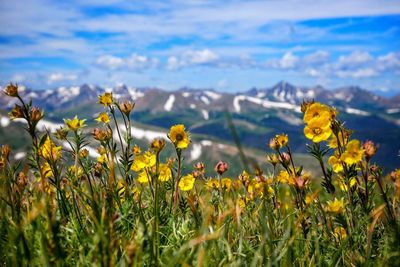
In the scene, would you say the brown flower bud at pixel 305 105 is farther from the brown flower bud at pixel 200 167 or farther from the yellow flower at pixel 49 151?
the yellow flower at pixel 49 151

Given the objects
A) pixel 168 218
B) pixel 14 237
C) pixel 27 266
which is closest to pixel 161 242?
pixel 168 218

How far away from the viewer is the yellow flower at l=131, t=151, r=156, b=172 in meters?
4.27

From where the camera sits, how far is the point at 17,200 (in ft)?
10.9

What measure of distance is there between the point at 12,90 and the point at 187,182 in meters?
2.10

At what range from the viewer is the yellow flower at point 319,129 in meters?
3.10

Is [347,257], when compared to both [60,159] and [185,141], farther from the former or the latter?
[60,159]

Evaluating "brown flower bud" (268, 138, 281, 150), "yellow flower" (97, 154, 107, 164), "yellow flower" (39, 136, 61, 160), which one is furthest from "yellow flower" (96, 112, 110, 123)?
"brown flower bud" (268, 138, 281, 150)

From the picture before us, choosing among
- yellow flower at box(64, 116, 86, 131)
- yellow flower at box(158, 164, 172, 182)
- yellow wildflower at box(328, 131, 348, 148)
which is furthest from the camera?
yellow flower at box(158, 164, 172, 182)

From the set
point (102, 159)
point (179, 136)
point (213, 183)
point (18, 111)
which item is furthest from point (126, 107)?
point (18, 111)

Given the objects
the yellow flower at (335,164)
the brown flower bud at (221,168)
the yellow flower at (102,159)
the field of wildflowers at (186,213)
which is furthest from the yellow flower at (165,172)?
the yellow flower at (335,164)

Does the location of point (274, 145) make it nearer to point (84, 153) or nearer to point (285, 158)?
point (285, 158)

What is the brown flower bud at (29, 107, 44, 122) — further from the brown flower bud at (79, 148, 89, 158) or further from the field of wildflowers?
the brown flower bud at (79, 148, 89, 158)

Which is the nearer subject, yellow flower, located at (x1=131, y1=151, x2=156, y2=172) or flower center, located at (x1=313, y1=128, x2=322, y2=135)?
flower center, located at (x1=313, y1=128, x2=322, y2=135)

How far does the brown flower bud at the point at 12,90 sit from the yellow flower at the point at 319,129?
100 inches
